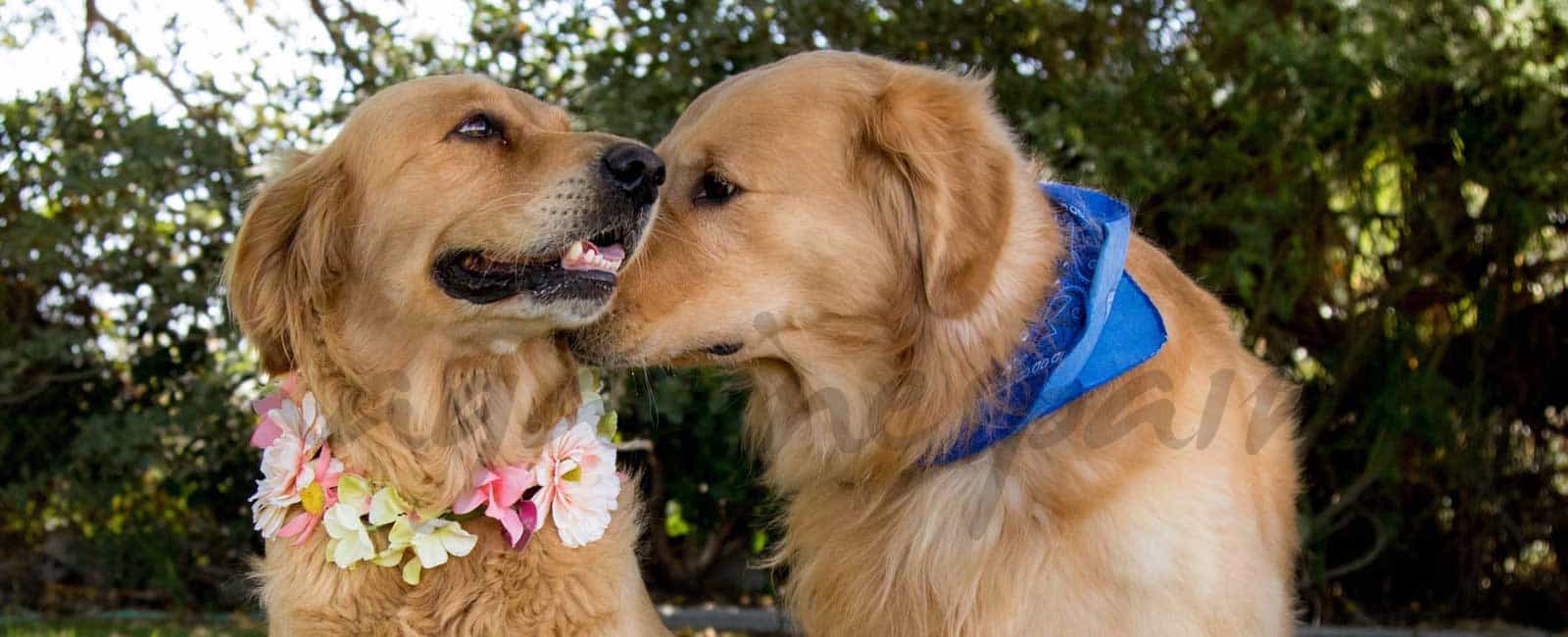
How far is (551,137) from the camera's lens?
2.89 meters

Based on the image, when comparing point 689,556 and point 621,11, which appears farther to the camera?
point 689,556

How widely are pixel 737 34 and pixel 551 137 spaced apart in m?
2.21

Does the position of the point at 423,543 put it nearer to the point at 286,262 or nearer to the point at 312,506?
the point at 312,506

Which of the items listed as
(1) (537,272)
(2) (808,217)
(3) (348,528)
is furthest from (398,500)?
(2) (808,217)

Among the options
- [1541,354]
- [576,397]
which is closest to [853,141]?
[576,397]

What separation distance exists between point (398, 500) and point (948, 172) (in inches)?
52.2

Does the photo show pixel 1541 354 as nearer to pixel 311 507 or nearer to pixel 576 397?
pixel 576 397

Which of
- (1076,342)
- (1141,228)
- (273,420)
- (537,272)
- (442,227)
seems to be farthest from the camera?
(1141,228)

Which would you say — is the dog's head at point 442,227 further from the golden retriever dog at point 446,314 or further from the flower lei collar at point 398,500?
the flower lei collar at point 398,500

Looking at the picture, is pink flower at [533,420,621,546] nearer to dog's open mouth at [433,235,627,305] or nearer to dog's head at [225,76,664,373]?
dog's head at [225,76,664,373]

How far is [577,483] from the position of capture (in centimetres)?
287

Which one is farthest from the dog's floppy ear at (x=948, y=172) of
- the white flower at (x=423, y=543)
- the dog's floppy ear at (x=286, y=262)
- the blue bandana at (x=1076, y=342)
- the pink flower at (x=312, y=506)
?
the pink flower at (x=312, y=506)

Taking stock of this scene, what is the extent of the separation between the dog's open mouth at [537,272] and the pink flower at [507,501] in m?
0.39

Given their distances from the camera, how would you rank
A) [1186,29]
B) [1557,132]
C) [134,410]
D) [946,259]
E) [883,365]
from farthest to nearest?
[134,410] < [1186,29] < [1557,132] < [883,365] < [946,259]
